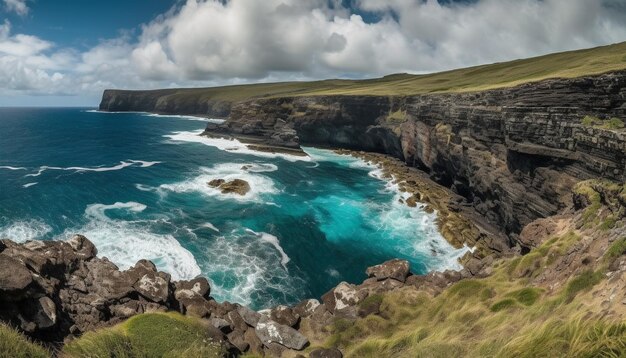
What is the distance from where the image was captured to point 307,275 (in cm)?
3347

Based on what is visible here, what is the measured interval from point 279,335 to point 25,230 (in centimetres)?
3438

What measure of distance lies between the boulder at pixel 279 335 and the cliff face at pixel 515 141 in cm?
2568

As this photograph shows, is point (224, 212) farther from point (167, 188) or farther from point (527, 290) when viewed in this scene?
point (527, 290)

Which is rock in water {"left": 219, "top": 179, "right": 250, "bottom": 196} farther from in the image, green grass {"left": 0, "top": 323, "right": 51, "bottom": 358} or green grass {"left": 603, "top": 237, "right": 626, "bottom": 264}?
green grass {"left": 603, "top": 237, "right": 626, "bottom": 264}

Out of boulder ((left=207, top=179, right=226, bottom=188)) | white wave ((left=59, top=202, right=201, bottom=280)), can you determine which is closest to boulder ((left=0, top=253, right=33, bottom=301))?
white wave ((left=59, top=202, right=201, bottom=280))

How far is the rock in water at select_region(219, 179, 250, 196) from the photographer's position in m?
55.7

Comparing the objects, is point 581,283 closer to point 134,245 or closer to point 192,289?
point 192,289

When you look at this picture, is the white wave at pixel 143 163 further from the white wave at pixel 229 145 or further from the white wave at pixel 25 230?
the white wave at pixel 25 230

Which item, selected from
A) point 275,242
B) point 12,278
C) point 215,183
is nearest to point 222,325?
point 12,278

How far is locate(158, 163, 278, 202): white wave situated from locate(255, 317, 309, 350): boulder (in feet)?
112

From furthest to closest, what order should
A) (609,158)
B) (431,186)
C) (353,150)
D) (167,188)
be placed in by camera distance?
(353,150) < (431,186) < (167,188) < (609,158)

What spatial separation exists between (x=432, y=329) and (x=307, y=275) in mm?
17701

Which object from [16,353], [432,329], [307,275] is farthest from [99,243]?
[432,329]

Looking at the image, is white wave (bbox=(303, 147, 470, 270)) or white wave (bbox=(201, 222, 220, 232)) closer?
white wave (bbox=(303, 147, 470, 270))
